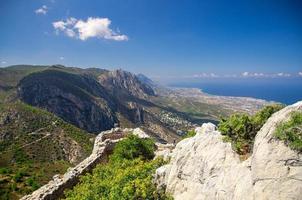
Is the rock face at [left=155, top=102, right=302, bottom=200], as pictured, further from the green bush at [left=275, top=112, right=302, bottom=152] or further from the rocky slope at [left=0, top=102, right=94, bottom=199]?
the rocky slope at [left=0, top=102, right=94, bottom=199]

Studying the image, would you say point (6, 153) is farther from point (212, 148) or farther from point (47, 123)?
point (212, 148)

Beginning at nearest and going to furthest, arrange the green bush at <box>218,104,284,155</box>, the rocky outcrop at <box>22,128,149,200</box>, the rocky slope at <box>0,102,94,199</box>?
the green bush at <box>218,104,284,155</box> < the rocky outcrop at <box>22,128,149,200</box> < the rocky slope at <box>0,102,94,199</box>

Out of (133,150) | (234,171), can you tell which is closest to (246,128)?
(234,171)

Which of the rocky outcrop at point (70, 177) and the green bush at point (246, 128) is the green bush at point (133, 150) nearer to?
the rocky outcrop at point (70, 177)

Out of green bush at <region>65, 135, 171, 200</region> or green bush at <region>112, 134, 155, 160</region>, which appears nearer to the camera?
green bush at <region>65, 135, 171, 200</region>

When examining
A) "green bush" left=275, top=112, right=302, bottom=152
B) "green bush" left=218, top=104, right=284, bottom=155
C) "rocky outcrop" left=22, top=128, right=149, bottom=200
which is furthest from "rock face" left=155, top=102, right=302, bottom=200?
"rocky outcrop" left=22, top=128, right=149, bottom=200

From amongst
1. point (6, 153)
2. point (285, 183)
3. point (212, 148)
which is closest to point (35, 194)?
point (212, 148)

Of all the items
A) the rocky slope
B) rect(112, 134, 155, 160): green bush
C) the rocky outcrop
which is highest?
rect(112, 134, 155, 160): green bush

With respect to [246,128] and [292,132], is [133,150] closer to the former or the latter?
[246,128]
